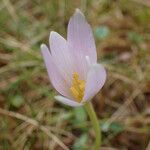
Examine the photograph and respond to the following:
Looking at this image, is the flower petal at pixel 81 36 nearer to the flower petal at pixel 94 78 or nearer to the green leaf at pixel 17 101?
the flower petal at pixel 94 78

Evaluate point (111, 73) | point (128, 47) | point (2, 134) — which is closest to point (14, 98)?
point (2, 134)

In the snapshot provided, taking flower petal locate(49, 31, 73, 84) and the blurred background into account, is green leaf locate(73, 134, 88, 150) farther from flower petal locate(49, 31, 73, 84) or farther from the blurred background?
flower petal locate(49, 31, 73, 84)

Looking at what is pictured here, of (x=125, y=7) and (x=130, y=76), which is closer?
(x=130, y=76)

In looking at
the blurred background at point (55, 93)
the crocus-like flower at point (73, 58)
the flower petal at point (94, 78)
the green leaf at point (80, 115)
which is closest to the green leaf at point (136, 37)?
the blurred background at point (55, 93)

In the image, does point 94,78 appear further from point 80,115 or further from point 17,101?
point 17,101

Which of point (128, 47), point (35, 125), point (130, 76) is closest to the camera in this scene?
point (35, 125)

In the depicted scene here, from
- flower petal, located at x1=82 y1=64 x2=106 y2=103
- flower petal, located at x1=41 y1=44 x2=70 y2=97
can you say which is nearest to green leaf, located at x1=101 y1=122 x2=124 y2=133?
flower petal, located at x1=41 y1=44 x2=70 y2=97

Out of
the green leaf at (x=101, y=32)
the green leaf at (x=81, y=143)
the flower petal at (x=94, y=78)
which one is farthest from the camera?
the green leaf at (x=101, y=32)

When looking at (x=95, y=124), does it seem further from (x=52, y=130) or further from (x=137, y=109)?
(x=137, y=109)
